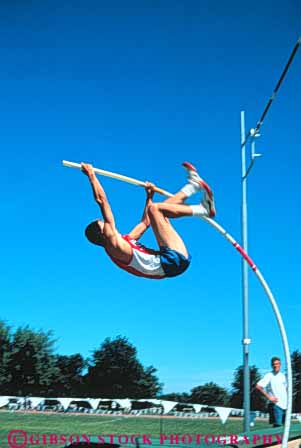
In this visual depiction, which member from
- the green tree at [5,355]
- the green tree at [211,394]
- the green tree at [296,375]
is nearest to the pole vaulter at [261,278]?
the green tree at [296,375]

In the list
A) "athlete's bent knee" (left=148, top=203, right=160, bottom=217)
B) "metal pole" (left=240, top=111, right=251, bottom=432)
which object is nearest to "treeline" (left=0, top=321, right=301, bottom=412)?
"metal pole" (left=240, top=111, right=251, bottom=432)

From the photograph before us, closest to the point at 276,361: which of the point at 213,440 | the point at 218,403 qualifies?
the point at 213,440

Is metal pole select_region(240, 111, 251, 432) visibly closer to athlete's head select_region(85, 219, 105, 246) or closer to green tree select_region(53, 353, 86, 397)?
athlete's head select_region(85, 219, 105, 246)

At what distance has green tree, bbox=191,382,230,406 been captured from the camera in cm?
3281

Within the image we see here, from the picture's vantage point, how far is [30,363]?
1505 inches

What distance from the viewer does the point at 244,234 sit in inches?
409

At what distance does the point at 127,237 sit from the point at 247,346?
5.42 metres

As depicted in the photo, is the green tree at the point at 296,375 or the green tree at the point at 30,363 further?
the green tree at the point at 30,363

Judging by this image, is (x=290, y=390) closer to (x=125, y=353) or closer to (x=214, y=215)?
(x=214, y=215)

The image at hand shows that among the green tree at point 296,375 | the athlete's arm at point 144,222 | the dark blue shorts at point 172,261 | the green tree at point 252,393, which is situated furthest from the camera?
the green tree at point 296,375

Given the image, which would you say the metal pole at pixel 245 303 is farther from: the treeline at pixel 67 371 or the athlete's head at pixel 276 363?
the treeline at pixel 67 371

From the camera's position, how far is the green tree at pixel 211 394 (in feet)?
108

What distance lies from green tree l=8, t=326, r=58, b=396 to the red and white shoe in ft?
114

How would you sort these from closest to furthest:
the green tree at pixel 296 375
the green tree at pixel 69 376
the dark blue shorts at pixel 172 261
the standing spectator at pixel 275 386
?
the dark blue shorts at pixel 172 261 → the standing spectator at pixel 275 386 → the green tree at pixel 296 375 → the green tree at pixel 69 376
